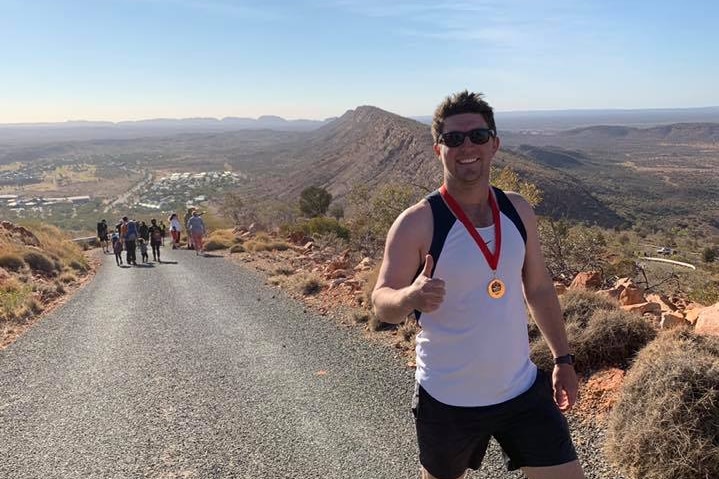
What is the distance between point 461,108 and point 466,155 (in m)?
0.24

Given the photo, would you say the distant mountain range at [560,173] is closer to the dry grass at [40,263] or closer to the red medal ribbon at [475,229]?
the dry grass at [40,263]

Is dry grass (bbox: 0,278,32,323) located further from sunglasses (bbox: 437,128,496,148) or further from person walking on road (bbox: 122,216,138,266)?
sunglasses (bbox: 437,128,496,148)

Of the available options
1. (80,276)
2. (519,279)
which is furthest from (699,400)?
(80,276)

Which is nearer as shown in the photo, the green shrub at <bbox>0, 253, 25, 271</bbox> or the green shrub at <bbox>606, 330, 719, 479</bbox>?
the green shrub at <bbox>606, 330, 719, 479</bbox>

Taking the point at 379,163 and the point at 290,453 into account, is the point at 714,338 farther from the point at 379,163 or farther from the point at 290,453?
the point at 379,163

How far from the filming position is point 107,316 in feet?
32.4

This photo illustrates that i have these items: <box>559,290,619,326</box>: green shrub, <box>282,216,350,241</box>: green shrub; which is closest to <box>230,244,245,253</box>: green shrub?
<box>282,216,350,241</box>: green shrub

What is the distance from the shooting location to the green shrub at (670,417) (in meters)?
3.56

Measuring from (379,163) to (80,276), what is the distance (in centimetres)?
6455

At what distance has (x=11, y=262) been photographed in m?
15.5

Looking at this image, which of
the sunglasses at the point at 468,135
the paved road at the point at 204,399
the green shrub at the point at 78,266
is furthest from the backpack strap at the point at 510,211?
the green shrub at the point at 78,266

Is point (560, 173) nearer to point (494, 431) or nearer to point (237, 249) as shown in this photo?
point (237, 249)

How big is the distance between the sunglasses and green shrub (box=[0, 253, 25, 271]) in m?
15.8

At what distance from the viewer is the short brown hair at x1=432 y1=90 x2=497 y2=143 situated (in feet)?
8.44
